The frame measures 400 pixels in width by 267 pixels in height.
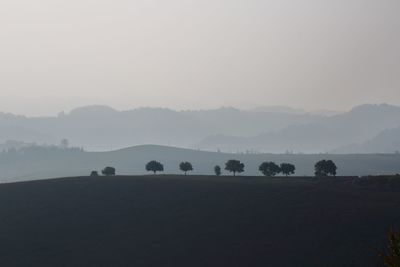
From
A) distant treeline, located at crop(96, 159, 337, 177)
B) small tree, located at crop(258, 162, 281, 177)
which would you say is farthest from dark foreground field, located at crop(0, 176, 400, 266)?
small tree, located at crop(258, 162, 281, 177)

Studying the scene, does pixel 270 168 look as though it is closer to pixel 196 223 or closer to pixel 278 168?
pixel 278 168

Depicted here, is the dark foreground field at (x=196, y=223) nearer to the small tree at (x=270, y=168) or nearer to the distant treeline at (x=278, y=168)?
the distant treeline at (x=278, y=168)

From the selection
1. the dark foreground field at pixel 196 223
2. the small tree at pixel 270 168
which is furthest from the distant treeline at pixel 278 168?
the dark foreground field at pixel 196 223

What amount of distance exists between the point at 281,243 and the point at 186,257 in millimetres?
13292

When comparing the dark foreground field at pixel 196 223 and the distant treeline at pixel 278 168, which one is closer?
the dark foreground field at pixel 196 223

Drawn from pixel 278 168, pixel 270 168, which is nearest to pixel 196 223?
pixel 270 168

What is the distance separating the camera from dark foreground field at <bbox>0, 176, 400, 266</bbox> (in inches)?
3206

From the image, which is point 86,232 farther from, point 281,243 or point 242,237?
point 281,243

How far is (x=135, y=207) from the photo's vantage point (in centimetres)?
10806

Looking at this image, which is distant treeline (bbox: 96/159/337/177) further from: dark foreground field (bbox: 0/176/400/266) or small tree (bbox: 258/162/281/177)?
dark foreground field (bbox: 0/176/400/266)

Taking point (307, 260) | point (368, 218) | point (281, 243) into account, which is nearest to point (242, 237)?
point (281, 243)

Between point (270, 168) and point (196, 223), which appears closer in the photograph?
→ point (196, 223)

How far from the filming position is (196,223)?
315 ft

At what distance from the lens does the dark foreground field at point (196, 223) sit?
81438 millimetres
